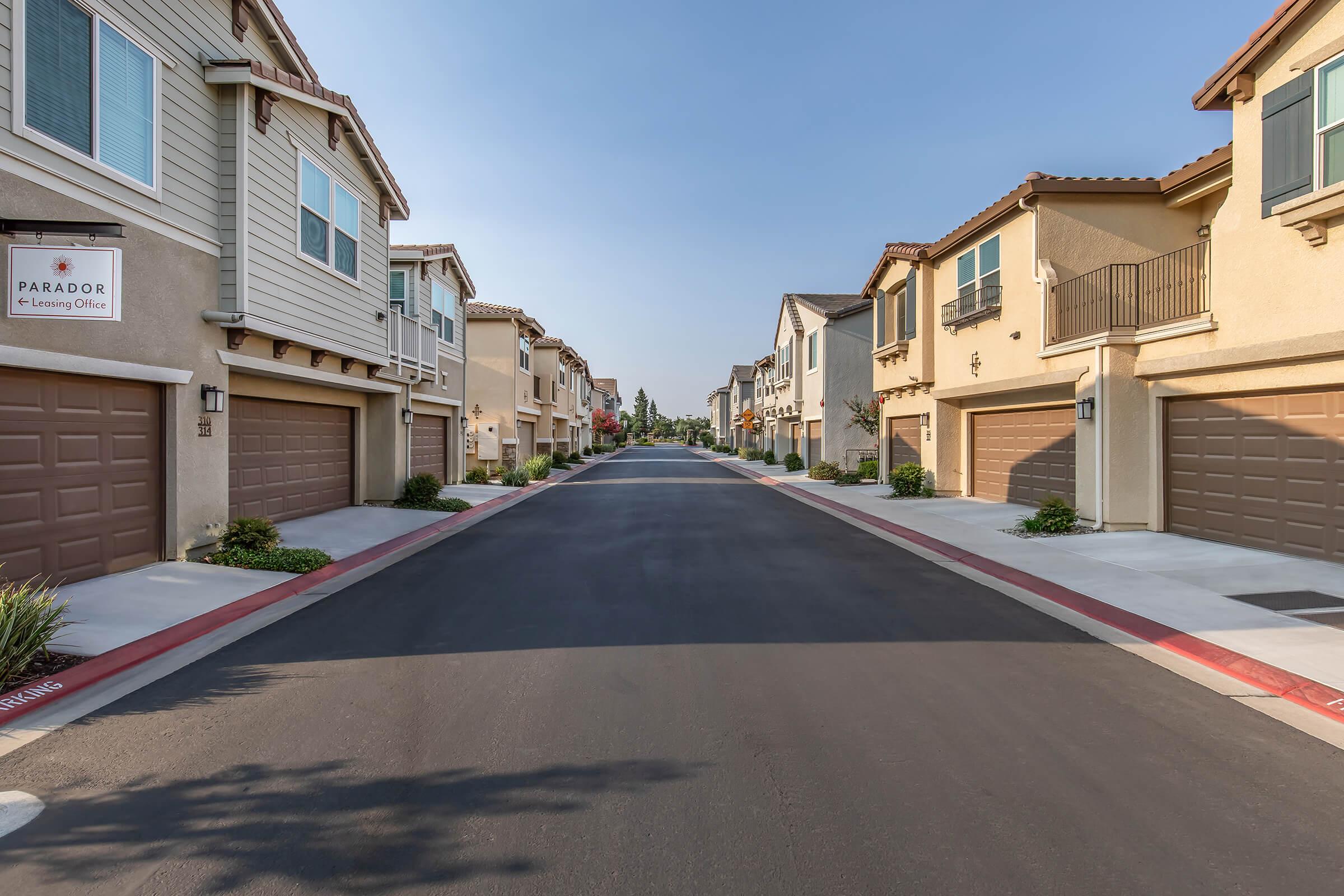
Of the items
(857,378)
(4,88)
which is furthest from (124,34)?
(857,378)

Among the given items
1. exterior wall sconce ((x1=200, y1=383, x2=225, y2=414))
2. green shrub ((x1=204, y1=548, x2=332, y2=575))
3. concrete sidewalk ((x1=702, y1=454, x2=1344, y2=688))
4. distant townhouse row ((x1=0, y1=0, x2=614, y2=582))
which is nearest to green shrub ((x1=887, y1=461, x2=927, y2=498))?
concrete sidewalk ((x1=702, y1=454, x2=1344, y2=688))

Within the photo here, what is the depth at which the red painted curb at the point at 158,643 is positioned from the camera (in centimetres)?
457

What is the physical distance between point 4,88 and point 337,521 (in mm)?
7905

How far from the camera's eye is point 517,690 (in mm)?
4891

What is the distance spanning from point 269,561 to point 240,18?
7925 mm

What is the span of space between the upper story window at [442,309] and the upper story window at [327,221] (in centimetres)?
601

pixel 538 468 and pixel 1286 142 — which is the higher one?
pixel 1286 142

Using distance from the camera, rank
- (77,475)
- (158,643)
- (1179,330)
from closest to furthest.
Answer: (158,643), (77,475), (1179,330)

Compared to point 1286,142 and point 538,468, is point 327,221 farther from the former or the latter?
point 538,468

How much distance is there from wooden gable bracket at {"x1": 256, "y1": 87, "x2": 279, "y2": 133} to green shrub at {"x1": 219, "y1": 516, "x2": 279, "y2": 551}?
5.74 m

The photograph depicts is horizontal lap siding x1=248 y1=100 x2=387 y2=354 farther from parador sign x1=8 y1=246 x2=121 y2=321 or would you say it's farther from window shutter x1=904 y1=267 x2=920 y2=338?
window shutter x1=904 y1=267 x2=920 y2=338

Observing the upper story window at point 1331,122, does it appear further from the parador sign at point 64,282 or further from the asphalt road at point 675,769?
the parador sign at point 64,282

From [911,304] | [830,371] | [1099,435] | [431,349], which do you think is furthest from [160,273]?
[830,371]

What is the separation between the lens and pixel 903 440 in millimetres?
21500
